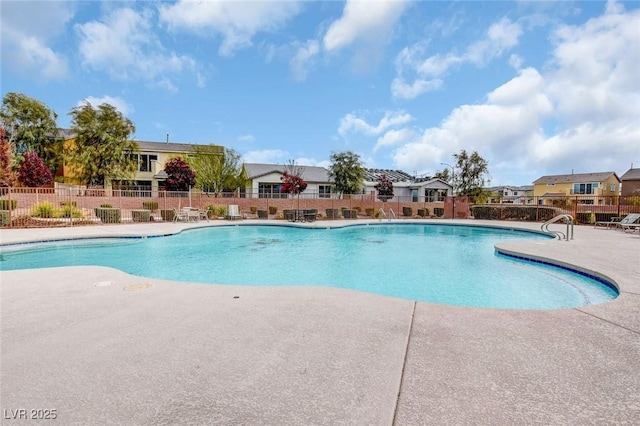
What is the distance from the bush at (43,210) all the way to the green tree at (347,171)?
2099 centimetres

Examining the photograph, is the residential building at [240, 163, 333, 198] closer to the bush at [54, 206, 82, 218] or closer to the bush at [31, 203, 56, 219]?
the bush at [54, 206, 82, 218]

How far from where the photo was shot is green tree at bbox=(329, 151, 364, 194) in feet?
98.0

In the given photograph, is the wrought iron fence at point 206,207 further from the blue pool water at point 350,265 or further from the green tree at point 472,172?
the blue pool water at point 350,265

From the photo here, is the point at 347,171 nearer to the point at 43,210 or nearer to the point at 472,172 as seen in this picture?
Answer: the point at 472,172

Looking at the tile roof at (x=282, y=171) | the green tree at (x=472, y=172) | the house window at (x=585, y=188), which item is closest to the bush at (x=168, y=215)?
the tile roof at (x=282, y=171)

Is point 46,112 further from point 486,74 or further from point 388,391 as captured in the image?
point 388,391

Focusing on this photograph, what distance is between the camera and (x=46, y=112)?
2838 cm

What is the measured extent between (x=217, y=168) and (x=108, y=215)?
1268cm

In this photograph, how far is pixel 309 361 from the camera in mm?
2531

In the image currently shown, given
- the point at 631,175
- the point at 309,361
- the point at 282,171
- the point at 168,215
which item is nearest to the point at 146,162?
the point at 282,171

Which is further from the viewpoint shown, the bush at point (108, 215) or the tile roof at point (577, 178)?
the tile roof at point (577, 178)

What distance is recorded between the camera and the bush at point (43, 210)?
1514 cm

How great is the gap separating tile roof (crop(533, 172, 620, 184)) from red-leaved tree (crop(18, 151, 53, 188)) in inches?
2282

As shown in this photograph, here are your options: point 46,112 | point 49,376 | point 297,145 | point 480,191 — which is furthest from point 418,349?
point 46,112
